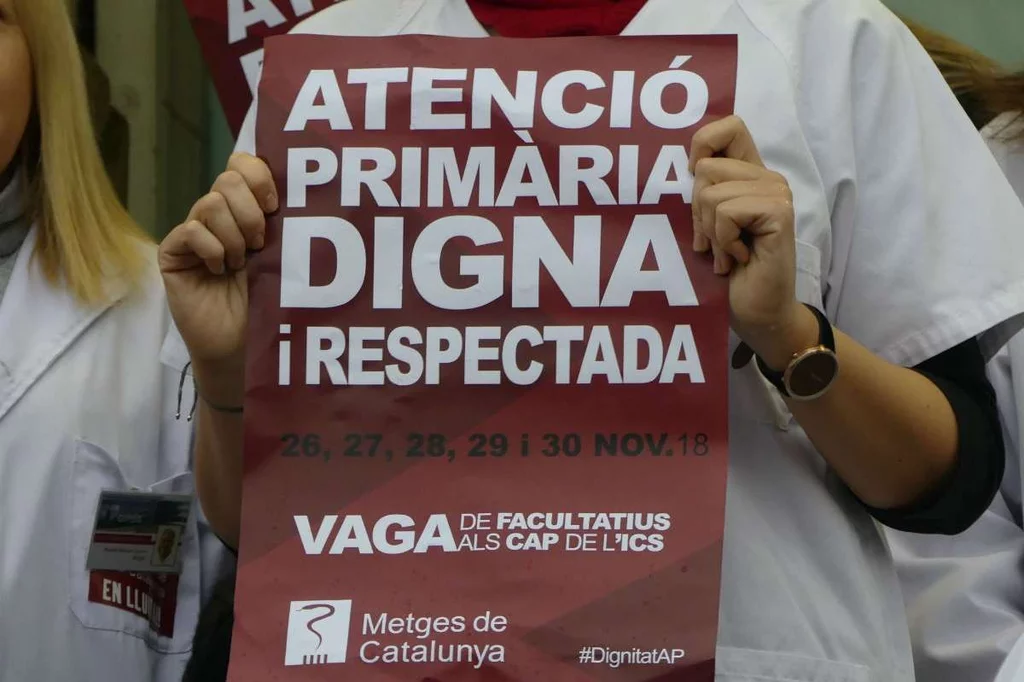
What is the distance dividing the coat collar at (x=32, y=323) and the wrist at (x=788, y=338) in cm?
84

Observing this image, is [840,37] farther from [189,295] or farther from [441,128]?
[189,295]

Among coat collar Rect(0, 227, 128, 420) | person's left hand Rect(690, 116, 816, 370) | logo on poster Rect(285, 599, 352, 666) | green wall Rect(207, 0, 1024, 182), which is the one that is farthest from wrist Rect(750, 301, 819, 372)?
green wall Rect(207, 0, 1024, 182)

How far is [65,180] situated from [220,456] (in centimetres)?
59

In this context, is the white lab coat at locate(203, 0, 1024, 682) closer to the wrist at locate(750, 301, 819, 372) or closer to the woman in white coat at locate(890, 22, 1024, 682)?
the wrist at locate(750, 301, 819, 372)

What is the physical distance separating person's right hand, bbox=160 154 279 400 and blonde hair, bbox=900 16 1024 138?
3.34 feet

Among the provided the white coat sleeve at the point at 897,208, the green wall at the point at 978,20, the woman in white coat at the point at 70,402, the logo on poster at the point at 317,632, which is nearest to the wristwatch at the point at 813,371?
the white coat sleeve at the point at 897,208

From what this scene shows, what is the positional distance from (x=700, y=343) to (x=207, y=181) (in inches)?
73.6

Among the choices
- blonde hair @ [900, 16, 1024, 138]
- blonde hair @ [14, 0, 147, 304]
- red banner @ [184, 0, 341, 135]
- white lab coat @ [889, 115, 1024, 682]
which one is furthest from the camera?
red banner @ [184, 0, 341, 135]

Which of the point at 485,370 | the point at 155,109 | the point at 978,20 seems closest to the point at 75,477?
the point at 485,370

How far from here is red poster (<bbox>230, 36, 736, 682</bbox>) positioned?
108cm

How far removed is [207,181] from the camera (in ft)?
9.26

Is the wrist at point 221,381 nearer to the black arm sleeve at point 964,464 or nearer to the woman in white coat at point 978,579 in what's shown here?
the black arm sleeve at point 964,464

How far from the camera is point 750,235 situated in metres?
1.10

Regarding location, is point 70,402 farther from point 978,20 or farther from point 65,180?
point 978,20
